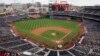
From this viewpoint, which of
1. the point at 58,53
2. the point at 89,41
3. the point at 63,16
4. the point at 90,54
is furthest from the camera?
the point at 63,16

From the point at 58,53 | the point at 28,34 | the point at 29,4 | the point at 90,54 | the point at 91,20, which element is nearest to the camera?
the point at 90,54

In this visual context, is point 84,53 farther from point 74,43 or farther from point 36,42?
point 36,42

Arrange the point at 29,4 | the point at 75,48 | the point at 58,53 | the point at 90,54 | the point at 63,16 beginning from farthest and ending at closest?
the point at 29,4, the point at 63,16, the point at 75,48, the point at 58,53, the point at 90,54

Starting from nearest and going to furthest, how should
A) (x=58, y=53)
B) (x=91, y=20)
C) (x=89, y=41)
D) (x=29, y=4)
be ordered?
(x=58, y=53) < (x=89, y=41) < (x=91, y=20) < (x=29, y=4)

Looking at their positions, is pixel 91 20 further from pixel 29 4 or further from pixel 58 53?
pixel 29 4

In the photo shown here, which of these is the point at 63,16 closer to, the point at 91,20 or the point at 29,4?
the point at 91,20

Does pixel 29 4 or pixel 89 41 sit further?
pixel 29 4

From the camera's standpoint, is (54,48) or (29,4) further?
(29,4)

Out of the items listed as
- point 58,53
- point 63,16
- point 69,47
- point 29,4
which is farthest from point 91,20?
point 29,4

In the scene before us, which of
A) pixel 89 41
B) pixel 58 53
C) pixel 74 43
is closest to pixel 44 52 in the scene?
pixel 58 53
